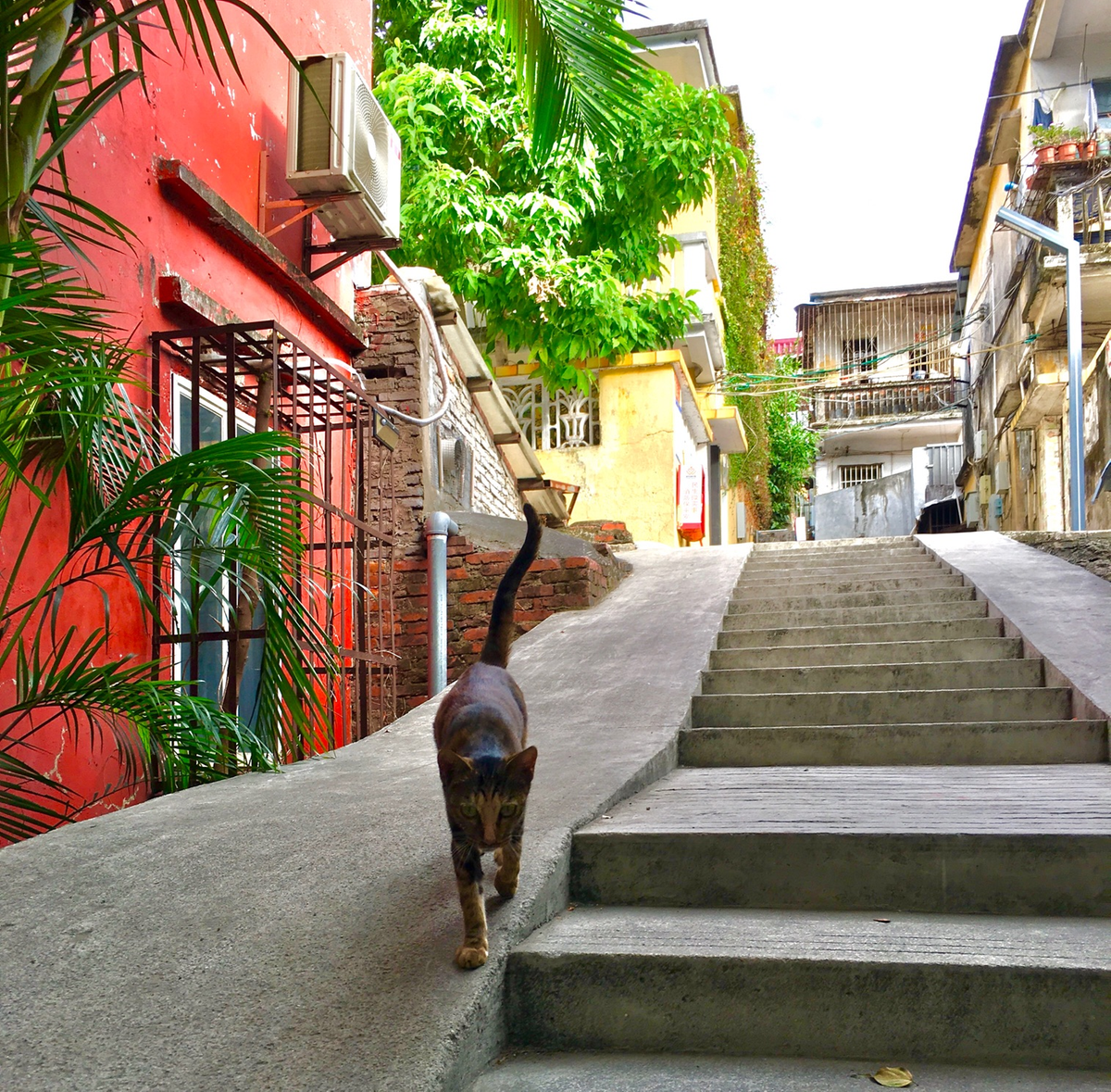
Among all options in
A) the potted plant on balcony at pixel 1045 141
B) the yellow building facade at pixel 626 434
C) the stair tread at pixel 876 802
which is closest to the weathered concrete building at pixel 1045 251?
the potted plant on balcony at pixel 1045 141

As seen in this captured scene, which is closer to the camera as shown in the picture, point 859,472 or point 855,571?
point 855,571

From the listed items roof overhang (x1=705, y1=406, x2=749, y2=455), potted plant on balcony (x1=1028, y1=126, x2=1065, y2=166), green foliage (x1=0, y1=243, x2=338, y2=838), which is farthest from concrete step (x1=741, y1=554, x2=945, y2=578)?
roof overhang (x1=705, y1=406, x2=749, y2=455)

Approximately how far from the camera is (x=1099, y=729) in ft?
13.2

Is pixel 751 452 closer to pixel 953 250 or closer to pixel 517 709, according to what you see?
pixel 953 250

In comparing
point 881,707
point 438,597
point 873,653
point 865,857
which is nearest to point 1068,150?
point 873,653

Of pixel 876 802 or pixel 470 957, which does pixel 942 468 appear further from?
pixel 470 957

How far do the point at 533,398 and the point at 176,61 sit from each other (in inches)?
353

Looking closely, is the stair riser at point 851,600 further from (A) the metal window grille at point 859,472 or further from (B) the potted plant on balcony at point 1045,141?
(A) the metal window grille at point 859,472

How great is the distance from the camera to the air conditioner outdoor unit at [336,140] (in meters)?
5.99

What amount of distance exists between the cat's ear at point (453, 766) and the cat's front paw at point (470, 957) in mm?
351

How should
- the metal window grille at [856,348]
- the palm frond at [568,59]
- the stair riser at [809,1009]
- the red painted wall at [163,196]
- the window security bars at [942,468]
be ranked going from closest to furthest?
the stair riser at [809,1009] → the palm frond at [568,59] → the red painted wall at [163,196] → the window security bars at [942,468] → the metal window grille at [856,348]

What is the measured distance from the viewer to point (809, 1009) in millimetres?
2166

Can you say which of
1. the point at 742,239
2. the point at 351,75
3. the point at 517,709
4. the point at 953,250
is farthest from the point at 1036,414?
the point at 517,709

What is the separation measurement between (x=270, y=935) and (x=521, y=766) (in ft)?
2.27
